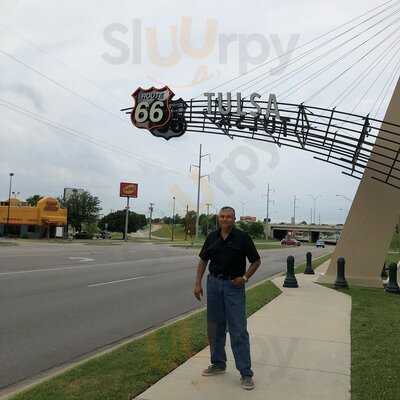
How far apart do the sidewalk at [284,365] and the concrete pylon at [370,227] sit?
573 cm

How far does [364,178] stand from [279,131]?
291 centimetres

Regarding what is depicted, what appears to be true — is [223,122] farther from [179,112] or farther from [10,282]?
[10,282]

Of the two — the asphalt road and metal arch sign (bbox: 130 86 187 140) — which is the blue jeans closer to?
the asphalt road

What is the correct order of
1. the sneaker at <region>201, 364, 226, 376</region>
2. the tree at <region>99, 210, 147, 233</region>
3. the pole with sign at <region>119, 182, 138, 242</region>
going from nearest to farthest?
the sneaker at <region>201, 364, 226, 376</region>
the pole with sign at <region>119, 182, 138, 242</region>
the tree at <region>99, 210, 147, 233</region>

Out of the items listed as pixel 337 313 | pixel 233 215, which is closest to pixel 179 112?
pixel 337 313

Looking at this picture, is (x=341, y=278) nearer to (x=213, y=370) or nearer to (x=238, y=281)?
(x=213, y=370)

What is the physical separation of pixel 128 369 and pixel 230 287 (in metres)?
1.49

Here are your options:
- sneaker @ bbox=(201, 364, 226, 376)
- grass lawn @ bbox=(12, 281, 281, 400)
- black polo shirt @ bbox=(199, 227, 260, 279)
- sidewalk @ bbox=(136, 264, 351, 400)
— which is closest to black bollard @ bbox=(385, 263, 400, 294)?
sidewalk @ bbox=(136, 264, 351, 400)

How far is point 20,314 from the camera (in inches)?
376

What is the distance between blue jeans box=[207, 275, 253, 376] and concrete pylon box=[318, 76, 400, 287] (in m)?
10.4

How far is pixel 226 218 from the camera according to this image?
553 centimetres

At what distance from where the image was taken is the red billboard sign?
82438mm

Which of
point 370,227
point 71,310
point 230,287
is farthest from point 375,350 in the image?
point 370,227

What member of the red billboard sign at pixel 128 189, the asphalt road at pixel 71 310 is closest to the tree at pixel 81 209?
the red billboard sign at pixel 128 189
